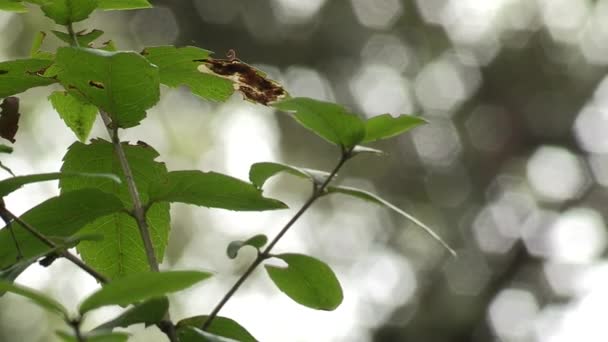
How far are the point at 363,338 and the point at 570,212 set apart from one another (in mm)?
1955

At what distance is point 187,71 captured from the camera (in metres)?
0.82

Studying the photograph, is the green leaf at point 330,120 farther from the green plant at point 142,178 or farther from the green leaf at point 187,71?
the green leaf at point 187,71

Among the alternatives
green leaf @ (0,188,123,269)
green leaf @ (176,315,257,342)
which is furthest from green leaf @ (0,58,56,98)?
green leaf @ (176,315,257,342)

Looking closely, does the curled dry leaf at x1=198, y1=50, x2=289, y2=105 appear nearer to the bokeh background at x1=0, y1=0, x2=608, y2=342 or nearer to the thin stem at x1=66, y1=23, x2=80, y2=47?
the thin stem at x1=66, y1=23, x2=80, y2=47

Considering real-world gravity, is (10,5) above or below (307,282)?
above

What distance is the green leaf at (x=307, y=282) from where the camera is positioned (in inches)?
29.9

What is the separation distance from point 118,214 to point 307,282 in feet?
0.60

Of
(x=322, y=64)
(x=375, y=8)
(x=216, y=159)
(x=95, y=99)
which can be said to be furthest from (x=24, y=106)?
(x=95, y=99)

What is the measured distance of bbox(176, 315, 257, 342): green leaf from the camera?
73cm

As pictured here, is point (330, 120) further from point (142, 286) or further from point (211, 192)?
point (142, 286)

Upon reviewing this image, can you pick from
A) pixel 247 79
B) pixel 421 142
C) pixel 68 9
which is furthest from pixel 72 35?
pixel 421 142

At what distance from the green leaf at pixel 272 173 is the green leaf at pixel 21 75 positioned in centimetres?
18

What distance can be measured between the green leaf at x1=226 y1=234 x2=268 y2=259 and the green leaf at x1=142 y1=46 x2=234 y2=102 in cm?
16

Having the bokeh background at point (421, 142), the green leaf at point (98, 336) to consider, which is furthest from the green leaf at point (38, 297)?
the bokeh background at point (421, 142)
